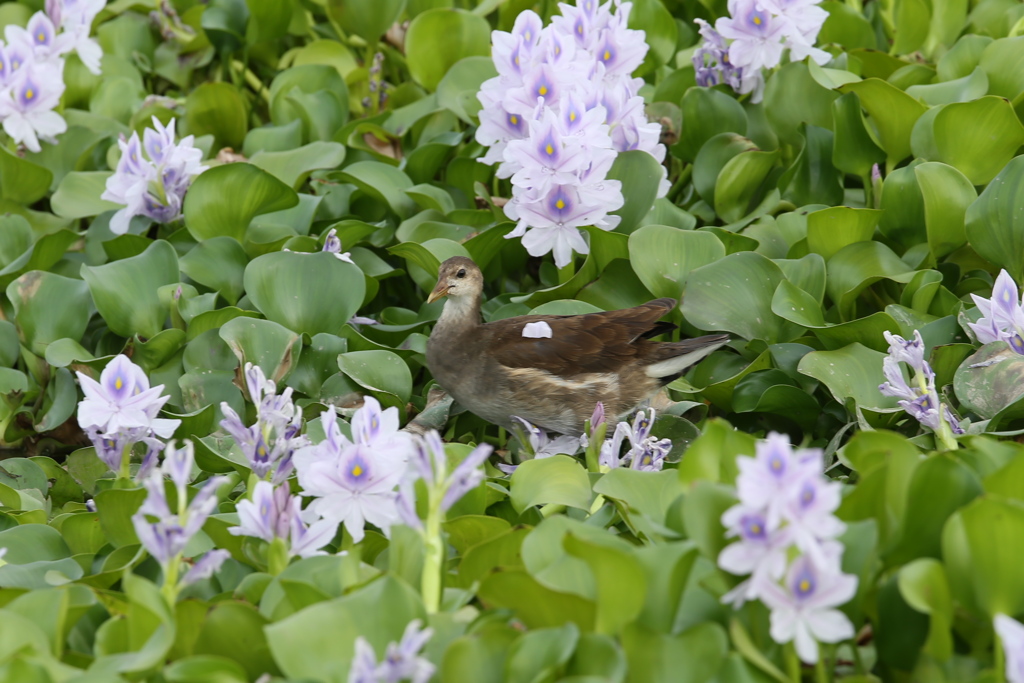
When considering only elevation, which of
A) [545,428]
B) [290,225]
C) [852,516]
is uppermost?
[852,516]

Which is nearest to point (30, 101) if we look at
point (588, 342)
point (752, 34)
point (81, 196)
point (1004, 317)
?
point (81, 196)

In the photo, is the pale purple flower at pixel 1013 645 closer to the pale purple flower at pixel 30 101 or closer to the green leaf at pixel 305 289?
the green leaf at pixel 305 289

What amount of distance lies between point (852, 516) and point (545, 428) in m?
1.81

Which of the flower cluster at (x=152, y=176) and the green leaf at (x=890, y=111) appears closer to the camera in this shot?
the green leaf at (x=890, y=111)

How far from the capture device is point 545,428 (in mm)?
3752

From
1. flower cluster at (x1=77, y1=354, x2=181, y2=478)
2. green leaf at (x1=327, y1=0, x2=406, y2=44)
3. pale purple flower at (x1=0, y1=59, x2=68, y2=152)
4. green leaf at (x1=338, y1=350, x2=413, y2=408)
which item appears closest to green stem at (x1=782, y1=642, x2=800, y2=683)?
flower cluster at (x1=77, y1=354, x2=181, y2=478)

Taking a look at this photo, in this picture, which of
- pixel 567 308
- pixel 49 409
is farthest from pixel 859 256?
pixel 49 409

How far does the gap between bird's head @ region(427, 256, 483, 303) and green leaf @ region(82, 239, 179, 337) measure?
0.91 metres

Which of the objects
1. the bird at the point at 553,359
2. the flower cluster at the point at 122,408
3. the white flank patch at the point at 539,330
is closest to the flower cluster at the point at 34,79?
the bird at the point at 553,359

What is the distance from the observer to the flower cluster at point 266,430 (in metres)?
2.54

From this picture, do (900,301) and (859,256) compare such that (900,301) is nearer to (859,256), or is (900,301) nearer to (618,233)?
(859,256)

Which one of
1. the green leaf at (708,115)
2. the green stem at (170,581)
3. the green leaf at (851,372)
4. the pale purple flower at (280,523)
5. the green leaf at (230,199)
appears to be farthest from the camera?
the green leaf at (708,115)

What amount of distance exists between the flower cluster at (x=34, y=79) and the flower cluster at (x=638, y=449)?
2837mm

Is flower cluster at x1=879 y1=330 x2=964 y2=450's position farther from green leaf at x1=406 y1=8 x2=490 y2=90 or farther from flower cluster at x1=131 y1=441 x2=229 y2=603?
green leaf at x1=406 y1=8 x2=490 y2=90
